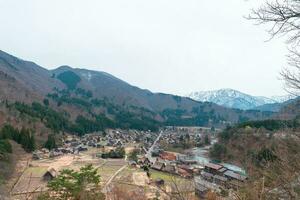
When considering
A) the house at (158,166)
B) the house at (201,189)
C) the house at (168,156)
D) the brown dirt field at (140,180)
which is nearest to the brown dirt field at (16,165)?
the brown dirt field at (140,180)

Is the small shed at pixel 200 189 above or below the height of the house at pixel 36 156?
above

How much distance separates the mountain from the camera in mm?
49969

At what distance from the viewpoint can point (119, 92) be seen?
122188mm

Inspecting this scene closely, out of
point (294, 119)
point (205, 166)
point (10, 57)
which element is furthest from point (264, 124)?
point (10, 57)

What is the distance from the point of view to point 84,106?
7644 cm

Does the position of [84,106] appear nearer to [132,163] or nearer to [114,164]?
[114,164]

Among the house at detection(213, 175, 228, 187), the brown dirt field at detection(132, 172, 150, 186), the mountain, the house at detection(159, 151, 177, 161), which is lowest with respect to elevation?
the brown dirt field at detection(132, 172, 150, 186)

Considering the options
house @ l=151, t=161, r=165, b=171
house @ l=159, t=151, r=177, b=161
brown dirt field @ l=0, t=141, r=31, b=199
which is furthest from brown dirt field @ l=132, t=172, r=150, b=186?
house @ l=159, t=151, r=177, b=161

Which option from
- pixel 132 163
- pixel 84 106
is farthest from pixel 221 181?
pixel 84 106

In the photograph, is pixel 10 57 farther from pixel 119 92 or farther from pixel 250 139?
pixel 250 139

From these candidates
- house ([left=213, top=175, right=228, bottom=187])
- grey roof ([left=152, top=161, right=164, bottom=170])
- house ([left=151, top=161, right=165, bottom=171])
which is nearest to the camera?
house ([left=213, top=175, right=228, bottom=187])

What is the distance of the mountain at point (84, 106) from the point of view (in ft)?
164

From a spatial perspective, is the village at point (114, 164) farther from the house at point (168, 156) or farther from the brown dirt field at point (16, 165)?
the brown dirt field at point (16, 165)

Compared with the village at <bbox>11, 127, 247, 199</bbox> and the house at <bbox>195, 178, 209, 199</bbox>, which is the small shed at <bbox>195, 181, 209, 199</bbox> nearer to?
the house at <bbox>195, 178, 209, 199</bbox>
